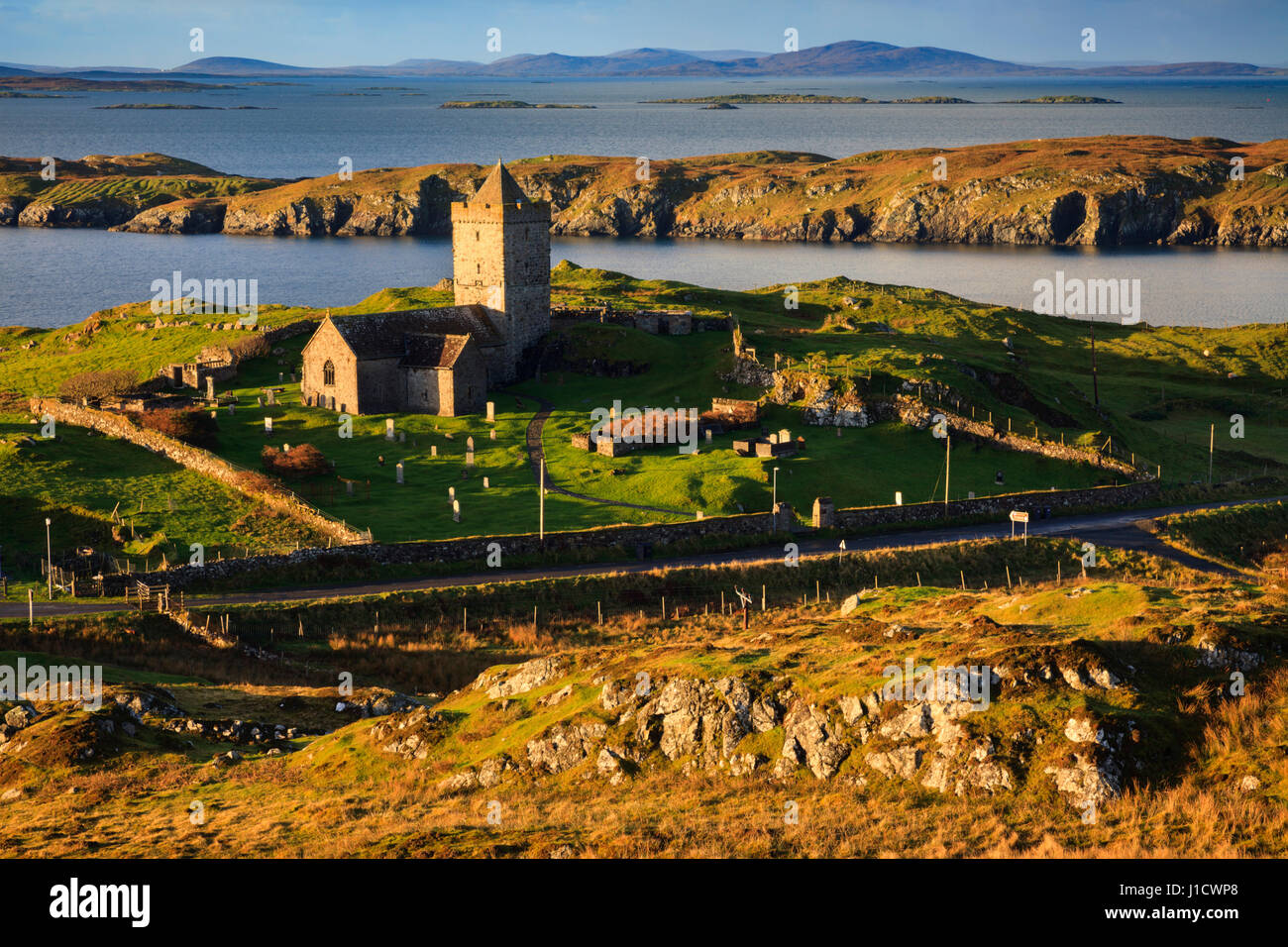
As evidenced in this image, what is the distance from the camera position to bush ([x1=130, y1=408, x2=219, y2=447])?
222 feet

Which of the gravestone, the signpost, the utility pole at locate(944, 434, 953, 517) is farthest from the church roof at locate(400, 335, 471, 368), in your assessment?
the signpost

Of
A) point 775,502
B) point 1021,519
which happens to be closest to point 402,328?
point 775,502

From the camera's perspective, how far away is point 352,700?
41062 mm

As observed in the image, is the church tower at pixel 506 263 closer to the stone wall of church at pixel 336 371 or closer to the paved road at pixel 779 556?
the stone wall of church at pixel 336 371

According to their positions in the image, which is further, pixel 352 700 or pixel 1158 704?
pixel 352 700

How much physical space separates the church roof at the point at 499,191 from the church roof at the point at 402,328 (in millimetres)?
Answer: 7313

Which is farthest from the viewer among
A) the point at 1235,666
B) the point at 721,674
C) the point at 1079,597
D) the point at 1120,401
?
the point at 1120,401

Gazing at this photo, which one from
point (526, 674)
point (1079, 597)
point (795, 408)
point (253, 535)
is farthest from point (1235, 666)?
point (795, 408)

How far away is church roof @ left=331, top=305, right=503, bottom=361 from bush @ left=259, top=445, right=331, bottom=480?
13.2 metres

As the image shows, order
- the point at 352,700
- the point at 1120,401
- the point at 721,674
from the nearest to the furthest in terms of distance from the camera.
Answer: the point at 721,674, the point at 352,700, the point at 1120,401

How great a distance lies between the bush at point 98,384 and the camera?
79.9 meters

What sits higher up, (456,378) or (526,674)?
(456,378)

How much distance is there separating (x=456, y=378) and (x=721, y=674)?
4897cm

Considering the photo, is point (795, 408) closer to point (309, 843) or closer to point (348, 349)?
point (348, 349)
